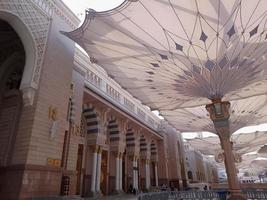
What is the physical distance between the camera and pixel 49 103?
25.2ft

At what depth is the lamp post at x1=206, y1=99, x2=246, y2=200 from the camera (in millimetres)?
8250

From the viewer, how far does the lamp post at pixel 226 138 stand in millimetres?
8250

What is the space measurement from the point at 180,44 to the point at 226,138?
14.1 ft

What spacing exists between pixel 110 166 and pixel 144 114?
21.3ft

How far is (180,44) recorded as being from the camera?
7832 millimetres

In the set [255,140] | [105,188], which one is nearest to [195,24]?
[105,188]

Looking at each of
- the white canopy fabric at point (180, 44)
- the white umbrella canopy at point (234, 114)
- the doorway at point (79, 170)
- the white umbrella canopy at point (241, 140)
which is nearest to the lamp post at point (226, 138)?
the white canopy fabric at point (180, 44)

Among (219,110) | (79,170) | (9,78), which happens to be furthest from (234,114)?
(9,78)

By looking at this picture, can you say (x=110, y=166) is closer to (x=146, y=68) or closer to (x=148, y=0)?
(x=146, y=68)

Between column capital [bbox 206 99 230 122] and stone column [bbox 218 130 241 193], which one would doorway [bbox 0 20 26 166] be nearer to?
column capital [bbox 206 99 230 122]

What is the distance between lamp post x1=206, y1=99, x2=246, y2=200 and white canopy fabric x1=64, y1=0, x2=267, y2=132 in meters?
0.63

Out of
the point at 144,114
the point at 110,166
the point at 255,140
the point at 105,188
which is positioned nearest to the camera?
the point at 105,188

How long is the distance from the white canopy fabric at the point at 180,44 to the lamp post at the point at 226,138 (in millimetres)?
626

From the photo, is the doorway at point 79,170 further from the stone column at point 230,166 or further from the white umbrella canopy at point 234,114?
the stone column at point 230,166
